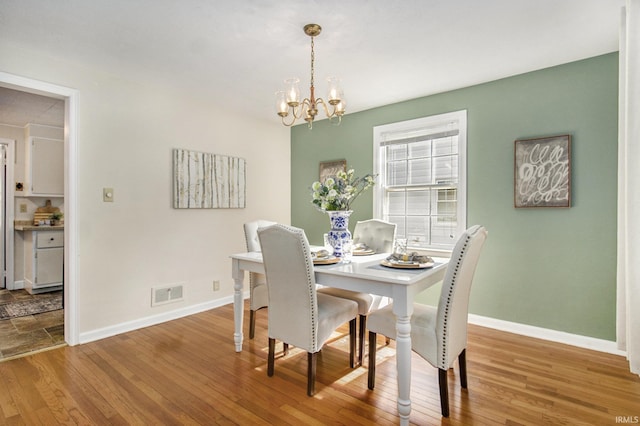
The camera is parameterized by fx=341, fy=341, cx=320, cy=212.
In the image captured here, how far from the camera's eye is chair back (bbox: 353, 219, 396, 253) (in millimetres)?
3140

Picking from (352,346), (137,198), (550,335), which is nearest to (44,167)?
(137,198)

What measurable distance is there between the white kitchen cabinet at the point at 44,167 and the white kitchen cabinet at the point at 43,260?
1.96 ft

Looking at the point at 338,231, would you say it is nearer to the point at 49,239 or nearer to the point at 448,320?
the point at 448,320

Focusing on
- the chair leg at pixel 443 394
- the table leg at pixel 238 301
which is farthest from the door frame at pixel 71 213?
the chair leg at pixel 443 394

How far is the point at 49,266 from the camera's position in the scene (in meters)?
4.63

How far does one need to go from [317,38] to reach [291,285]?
175 cm

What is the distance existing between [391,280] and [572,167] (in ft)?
7.00

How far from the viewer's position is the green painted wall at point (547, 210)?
9.00ft

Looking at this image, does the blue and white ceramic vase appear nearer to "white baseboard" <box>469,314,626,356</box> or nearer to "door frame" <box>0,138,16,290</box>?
"white baseboard" <box>469,314,626,356</box>

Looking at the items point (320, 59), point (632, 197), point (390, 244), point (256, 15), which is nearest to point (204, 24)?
point (256, 15)

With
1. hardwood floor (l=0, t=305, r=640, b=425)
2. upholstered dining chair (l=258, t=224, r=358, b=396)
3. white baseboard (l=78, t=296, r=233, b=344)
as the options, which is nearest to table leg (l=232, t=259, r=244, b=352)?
hardwood floor (l=0, t=305, r=640, b=425)

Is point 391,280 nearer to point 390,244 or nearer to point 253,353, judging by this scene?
point 390,244

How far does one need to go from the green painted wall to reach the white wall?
7.94 feet

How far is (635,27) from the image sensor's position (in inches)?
68.9
